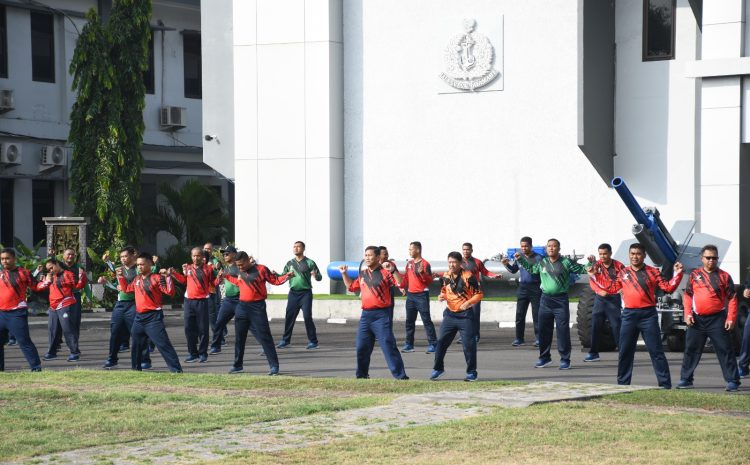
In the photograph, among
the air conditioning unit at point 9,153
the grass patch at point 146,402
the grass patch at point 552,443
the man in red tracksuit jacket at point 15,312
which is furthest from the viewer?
the air conditioning unit at point 9,153

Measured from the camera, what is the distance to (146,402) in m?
14.7

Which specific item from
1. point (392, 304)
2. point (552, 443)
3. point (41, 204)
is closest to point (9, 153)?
point (41, 204)

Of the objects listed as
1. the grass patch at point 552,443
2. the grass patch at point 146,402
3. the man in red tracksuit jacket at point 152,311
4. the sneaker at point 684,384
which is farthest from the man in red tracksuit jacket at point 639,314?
→ the man in red tracksuit jacket at point 152,311

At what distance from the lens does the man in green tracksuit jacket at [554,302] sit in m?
19.2

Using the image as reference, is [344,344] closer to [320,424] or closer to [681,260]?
[681,260]

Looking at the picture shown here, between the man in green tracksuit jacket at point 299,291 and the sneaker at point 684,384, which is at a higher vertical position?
the man in green tracksuit jacket at point 299,291

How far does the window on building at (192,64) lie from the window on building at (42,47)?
5.30 meters

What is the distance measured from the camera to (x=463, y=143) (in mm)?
31422

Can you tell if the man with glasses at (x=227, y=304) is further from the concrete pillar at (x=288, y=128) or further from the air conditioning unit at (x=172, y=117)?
the air conditioning unit at (x=172, y=117)

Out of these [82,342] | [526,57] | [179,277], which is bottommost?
[82,342]

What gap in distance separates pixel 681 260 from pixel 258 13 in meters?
14.7

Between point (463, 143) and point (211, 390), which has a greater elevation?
point (463, 143)

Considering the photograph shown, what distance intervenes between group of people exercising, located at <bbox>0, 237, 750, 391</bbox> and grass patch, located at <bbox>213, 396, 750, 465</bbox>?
3.38m

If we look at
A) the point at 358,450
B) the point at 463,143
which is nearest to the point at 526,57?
the point at 463,143
